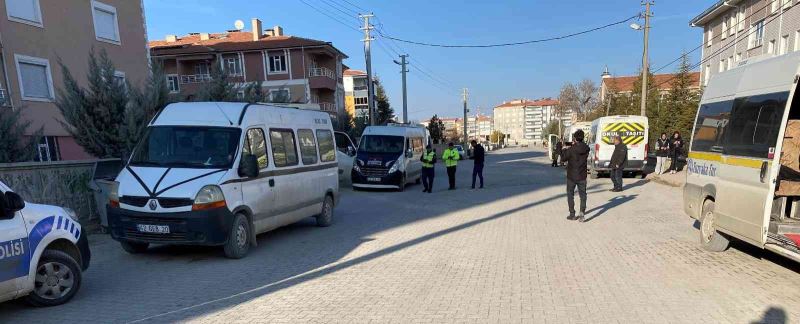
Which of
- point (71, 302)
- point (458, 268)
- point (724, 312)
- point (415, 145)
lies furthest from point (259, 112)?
point (415, 145)

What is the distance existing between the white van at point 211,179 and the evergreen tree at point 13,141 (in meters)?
5.34

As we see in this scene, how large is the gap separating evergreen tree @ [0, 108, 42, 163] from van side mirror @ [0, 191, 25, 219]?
686cm

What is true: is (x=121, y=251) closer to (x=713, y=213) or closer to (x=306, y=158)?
(x=306, y=158)

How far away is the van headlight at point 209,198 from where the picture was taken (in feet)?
19.3

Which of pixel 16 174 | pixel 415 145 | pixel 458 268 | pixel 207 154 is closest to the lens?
pixel 458 268

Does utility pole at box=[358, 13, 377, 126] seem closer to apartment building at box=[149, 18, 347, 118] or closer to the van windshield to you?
apartment building at box=[149, 18, 347, 118]

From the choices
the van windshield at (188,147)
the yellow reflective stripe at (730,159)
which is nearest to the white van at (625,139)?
the yellow reflective stripe at (730,159)

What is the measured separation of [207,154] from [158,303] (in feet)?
7.86

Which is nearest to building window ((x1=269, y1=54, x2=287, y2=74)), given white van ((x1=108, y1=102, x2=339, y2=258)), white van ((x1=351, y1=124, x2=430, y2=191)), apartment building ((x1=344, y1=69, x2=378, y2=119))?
white van ((x1=351, y1=124, x2=430, y2=191))

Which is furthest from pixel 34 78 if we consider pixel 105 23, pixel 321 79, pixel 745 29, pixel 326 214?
pixel 745 29

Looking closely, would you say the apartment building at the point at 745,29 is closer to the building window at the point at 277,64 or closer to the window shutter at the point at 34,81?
the building window at the point at 277,64

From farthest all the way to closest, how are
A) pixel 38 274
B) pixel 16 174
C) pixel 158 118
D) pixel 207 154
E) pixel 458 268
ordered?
pixel 16 174, pixel 158 118, pixel 207 154, pixel 458 268, pixel 38 274

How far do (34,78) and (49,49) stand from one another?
133cm

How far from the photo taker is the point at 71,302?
4.82 meters
